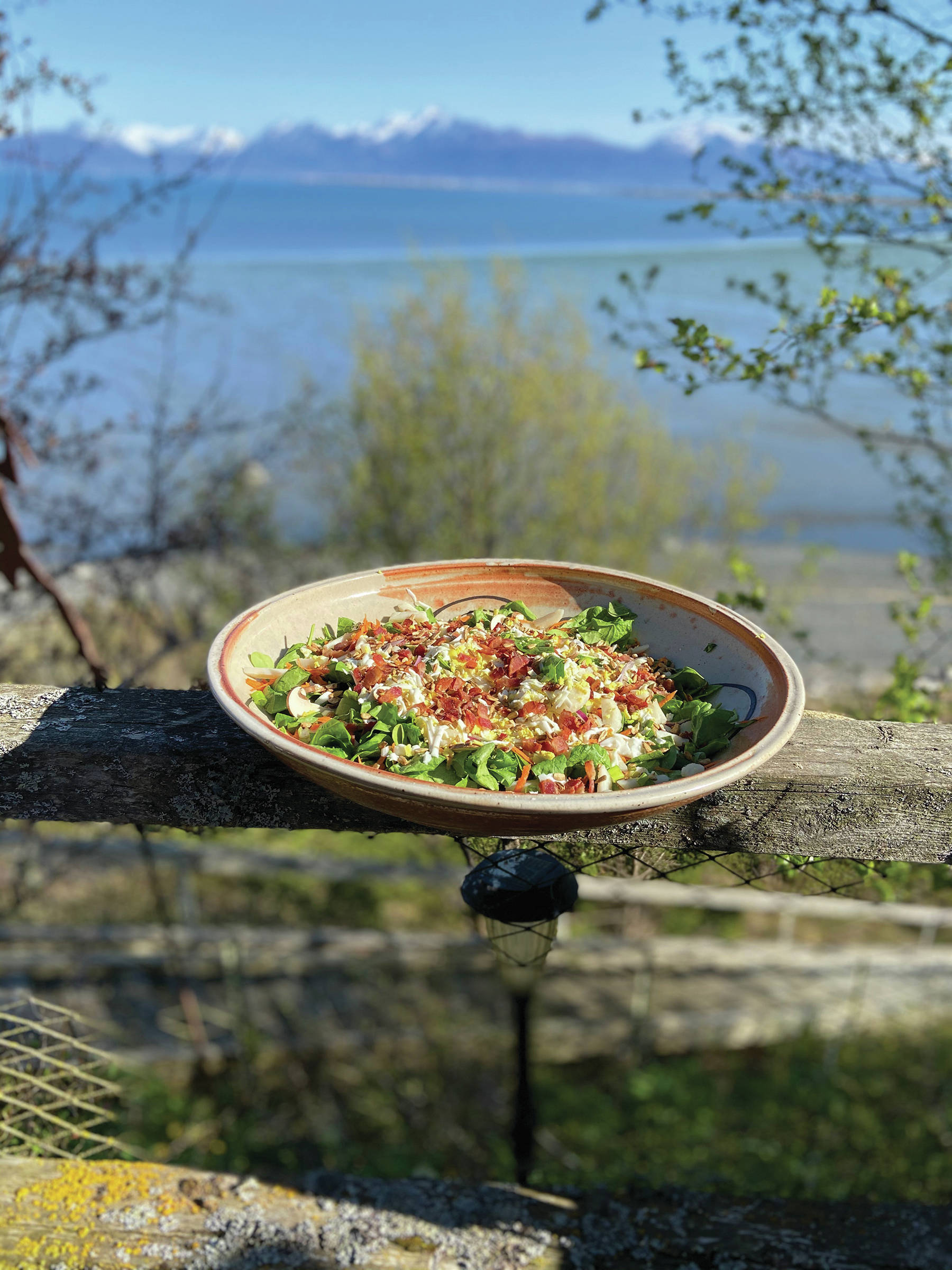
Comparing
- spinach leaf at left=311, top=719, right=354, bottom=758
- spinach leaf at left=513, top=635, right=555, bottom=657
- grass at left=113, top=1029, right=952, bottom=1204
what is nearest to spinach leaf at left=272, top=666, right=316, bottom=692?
spinach leaf at left=311, top=719, right=354, bottom=758

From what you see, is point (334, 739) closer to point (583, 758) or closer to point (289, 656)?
point (289, 656)

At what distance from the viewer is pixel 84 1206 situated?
171 centimetres

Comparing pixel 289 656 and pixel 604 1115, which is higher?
pixel 289 656

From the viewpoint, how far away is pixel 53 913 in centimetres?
741

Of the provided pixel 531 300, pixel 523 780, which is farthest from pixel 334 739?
pixel 531 300

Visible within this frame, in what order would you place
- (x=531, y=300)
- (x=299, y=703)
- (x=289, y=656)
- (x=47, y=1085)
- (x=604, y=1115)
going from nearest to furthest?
(x=299, y=703), (x=289, y=656), (x=47, y=1085), (x=604, y=1115), (x=531, y=300)

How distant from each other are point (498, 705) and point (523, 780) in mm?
204

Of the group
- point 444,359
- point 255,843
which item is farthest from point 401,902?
point 444,359

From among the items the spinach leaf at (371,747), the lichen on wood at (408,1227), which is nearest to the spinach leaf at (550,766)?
the spinach leaf at (371,747)

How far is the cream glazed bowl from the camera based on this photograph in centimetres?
111

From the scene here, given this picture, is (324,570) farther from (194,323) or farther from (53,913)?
(194,323)

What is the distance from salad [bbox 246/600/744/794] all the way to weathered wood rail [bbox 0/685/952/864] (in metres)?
0.13

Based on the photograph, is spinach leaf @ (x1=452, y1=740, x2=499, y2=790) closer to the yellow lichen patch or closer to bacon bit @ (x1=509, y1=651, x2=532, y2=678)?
bacon bit @ (x1=509, y1=651, x2=532, y2=678)

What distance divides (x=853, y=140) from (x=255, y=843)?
6.92 meters
